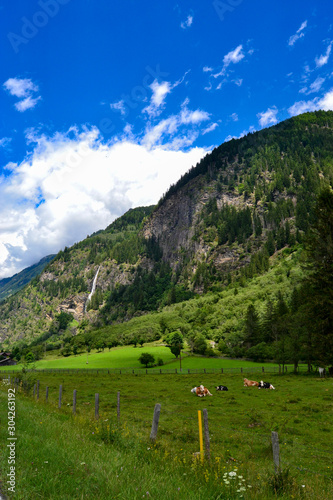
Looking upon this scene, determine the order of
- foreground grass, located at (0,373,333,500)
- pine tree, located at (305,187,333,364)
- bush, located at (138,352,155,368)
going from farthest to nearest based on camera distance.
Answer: bush, located at (138,352,155,368) → pine tree, located at (305,187,333,364) → foreground grass, located at (0,373,333,500)

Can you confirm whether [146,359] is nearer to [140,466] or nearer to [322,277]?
[322,277]

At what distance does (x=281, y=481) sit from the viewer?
6.76 m

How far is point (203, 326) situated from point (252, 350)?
5485cm

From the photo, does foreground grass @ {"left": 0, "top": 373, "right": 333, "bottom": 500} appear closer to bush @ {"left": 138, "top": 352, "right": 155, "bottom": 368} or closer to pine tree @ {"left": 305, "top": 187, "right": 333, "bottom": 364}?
pine tree @ {"left": 305, "top": 187, "right": 333, "bottom": 364}

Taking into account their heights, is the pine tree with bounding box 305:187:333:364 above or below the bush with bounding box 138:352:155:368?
above

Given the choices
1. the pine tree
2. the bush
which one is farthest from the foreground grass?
the bush

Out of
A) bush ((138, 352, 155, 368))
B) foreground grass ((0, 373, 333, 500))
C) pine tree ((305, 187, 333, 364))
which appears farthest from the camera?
bush ((138, 352, 155, 368))

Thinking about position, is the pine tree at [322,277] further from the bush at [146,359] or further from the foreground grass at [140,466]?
the bush at [146,359]

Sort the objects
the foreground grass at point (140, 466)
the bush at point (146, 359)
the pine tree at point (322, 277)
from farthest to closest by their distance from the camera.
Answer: the bush at point (146, 359), the pine tree at point (322, 277), the foreground grass at point (140, 466)

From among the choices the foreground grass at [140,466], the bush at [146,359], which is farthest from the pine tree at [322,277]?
the bush at [146,359]

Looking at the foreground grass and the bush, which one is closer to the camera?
the foreground grass

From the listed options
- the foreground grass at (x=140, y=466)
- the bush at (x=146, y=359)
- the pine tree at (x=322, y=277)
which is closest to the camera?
the foreground grass at (x=140, y=466)

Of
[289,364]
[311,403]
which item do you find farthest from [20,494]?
[289,364]

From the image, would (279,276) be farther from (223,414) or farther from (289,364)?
(223,414)
